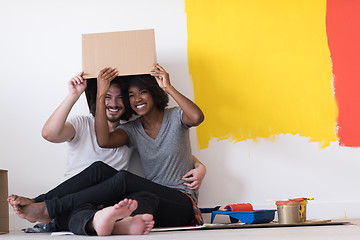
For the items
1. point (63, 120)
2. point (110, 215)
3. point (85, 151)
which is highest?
point (63, 120)

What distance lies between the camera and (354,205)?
221 cm

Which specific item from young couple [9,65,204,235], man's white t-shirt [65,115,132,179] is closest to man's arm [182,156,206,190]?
young couple [9,65,204,235]

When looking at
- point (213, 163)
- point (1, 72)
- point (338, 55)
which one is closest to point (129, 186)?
point (213, 163)

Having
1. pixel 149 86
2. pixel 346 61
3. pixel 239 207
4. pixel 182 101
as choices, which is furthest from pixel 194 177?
pixel 346 61

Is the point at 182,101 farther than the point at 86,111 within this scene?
No

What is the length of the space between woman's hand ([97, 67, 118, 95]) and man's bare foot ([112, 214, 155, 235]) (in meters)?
0.70

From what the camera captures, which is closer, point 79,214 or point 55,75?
point 79,214

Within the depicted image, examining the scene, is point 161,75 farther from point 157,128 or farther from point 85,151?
point 85,151

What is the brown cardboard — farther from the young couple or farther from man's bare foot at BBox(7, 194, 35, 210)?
man's bare foot at BBox(7, 194, 35, 210)

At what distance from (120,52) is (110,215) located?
87 centimetres

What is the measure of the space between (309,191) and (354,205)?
214 millimetres

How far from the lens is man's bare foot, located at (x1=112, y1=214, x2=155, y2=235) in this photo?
1.44 metres

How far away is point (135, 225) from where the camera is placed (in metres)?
1.43

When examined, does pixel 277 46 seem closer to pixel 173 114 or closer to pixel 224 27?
pixel 224 27
